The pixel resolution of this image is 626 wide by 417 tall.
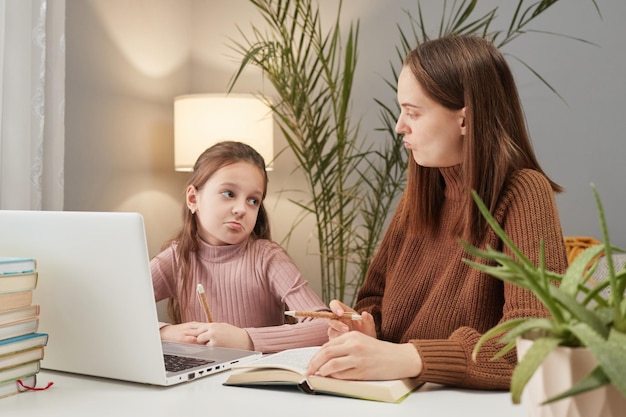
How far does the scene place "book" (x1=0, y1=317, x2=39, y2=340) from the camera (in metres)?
1.08

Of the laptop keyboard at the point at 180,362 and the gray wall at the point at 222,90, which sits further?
the gray wall at the point at 222,90

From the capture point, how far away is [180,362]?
4.03 feet

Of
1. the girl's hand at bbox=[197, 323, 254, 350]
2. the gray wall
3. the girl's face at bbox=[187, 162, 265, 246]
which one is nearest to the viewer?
the girl's hand at bbox=[197, 323, 254, 350]

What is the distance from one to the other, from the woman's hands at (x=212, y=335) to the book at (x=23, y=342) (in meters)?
0.34

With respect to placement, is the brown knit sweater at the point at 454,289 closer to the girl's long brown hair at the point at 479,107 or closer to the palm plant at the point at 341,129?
the girl's long brown hair at the point at 479,107

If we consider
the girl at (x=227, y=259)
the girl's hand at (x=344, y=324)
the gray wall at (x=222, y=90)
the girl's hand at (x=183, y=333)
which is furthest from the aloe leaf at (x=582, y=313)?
the gray wall at (x=222, y=90)

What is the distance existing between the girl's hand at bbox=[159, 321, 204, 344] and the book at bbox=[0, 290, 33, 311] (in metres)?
0.37

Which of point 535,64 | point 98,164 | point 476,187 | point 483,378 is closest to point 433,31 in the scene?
point 535,64

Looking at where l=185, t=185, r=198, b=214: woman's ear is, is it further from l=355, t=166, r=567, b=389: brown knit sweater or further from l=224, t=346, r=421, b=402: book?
l=224, t=346, r=421, b=402: book

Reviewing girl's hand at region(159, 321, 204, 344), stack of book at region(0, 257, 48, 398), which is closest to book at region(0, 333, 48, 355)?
stack of book at region(0, 257, 48, 398)

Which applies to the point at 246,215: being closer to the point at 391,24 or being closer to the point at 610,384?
the point at 610,384

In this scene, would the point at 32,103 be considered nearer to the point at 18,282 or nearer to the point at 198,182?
the point at 198,182

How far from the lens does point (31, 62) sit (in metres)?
2.41

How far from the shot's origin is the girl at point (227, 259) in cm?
176
